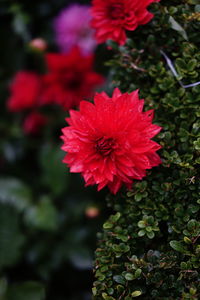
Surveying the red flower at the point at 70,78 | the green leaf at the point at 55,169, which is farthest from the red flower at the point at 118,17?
the green leaf at the point at 55,169

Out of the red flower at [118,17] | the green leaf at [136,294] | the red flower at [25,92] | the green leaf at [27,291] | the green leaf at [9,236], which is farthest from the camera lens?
the red flower at [25,92]

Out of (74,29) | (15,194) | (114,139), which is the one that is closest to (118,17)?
(114,139)

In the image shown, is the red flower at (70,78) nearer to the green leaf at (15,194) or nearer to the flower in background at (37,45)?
the flower in background at (37,45)

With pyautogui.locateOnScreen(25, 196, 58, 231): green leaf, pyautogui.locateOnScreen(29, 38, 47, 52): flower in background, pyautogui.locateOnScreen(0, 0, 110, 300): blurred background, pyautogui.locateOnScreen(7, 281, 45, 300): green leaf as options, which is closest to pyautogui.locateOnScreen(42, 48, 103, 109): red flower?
pyautogui.locateOnScreen(0, 0, 110, 300): blurred background

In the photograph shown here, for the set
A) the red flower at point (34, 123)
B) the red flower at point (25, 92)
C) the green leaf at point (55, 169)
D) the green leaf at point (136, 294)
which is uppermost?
the green leaf at point (136, 294)

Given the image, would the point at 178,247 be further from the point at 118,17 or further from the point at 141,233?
the point at 118,17
